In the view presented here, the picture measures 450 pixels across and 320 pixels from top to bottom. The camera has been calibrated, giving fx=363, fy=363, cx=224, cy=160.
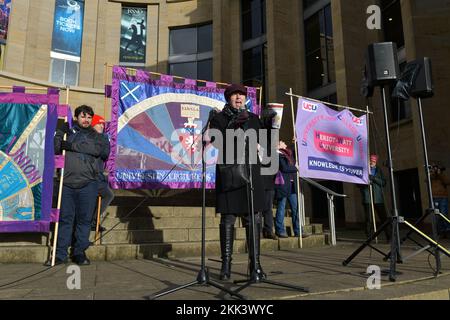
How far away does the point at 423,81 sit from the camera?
16.2ft

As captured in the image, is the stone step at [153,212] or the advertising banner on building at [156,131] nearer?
the advertising banner on building at [156,131]

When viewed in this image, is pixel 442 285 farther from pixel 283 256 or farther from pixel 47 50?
pixel 47 50

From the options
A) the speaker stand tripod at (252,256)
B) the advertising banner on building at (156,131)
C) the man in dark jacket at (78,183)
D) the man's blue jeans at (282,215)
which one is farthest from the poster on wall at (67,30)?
the speaker stand tripod at (252,256)

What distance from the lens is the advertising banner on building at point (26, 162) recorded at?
5.77 metres

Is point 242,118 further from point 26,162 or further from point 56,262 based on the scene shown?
point 26,162

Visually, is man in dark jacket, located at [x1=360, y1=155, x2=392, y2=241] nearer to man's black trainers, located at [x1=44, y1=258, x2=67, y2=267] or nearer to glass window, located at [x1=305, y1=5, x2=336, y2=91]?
man's black trainers, located at [x1=44, y1=258, x2=67, y2=267]

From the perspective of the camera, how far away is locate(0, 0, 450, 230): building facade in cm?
1280

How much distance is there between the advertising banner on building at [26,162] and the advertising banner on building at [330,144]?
473 cm

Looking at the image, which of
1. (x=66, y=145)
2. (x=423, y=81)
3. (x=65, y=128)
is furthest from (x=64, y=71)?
(x=423, y=81)

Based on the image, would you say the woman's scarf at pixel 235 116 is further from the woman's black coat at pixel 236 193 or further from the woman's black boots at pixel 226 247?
the woman's black boots at pixel 226 247

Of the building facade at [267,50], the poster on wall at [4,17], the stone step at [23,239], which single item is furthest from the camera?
the poster on wall at [4,17]

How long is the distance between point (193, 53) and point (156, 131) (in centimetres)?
1969

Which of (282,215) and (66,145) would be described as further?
(282,215)
